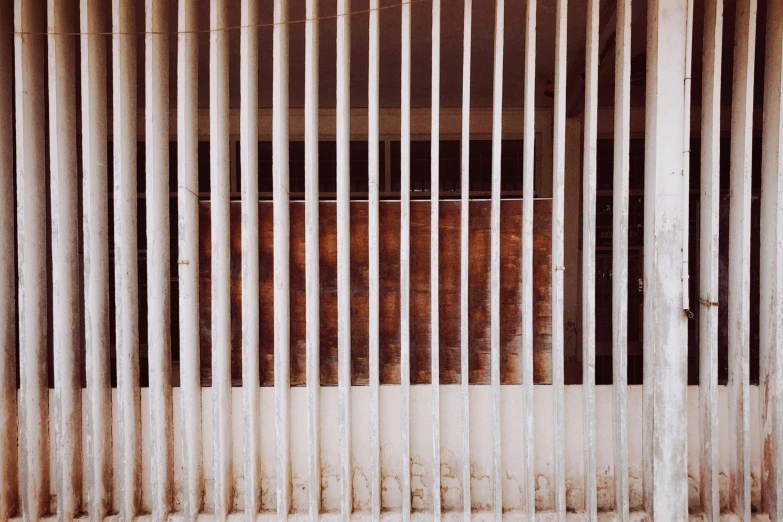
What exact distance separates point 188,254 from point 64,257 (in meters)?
0.61

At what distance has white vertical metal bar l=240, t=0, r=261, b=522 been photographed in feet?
7.07

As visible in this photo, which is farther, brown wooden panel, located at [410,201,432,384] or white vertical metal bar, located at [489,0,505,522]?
brown wooden panel, located at [410,201,432,384]

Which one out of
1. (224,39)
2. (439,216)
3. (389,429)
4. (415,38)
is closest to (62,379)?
(389,429)

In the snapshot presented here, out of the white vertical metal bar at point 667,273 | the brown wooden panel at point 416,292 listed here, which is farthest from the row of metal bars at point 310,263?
the brown wooden panel at point 416,292

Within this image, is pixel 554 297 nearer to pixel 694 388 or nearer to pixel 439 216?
pixel 439 216

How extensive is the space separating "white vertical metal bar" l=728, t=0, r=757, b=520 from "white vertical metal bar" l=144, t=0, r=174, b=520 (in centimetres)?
272

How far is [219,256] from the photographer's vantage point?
217 cm

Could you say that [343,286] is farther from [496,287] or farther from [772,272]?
[772,272]

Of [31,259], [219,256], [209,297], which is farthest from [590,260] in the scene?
[31,259]

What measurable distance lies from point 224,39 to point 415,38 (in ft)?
4.86

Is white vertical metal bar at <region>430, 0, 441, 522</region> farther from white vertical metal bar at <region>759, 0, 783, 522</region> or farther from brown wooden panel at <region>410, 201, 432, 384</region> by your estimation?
white vertical metal bar at <region>759, 0, 783, 522</region>

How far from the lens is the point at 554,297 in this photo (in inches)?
86.7

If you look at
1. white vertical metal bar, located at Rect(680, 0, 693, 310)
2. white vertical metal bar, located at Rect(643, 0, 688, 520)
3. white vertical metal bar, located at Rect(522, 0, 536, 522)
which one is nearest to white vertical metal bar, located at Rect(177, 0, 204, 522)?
white vertical metal bar, located at Rect(522, 0, 536, 522)

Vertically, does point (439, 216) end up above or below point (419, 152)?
below
